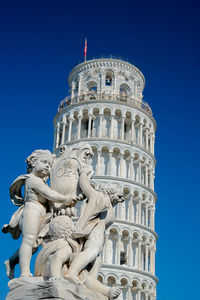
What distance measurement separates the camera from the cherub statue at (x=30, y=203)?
15.8 ft

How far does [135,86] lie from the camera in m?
48.3

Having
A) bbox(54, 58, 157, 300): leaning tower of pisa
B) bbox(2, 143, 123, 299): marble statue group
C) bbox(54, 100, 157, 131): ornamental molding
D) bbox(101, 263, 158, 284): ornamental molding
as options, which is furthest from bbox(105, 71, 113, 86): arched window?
bbox(2, 143, 123, 299): marble statue group

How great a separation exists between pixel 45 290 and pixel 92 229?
3.55ft

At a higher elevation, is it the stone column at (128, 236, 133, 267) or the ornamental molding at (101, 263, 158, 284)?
the stone column at (128, 236, 133, 267)

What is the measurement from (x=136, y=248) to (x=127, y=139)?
37.1ft

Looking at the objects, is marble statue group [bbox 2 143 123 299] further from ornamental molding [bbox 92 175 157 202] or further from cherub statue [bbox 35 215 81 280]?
ornamental molding [bbox 92 175 157 202]

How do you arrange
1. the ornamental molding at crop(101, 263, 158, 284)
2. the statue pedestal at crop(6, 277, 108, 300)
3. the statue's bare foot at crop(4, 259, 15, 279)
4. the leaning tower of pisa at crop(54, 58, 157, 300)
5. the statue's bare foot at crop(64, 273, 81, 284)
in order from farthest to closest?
1. the leaning tower of pisa at crop(54, 58, 157, 300)
2. the ornamental molding at crop(101, 263, 158, 284)
3. the statue's bare foot at crop(4, 259, 15, 279)
4. the statue's bare foot at crop(64, 273, 81, 284)
5. the statue pedestal at crop(6, 277, 108, 300)

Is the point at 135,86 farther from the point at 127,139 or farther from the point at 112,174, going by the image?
the point at 112,174

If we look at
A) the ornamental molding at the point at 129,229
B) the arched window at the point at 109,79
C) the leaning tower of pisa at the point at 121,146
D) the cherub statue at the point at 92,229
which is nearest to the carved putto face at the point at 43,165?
the cherub statue at the point at 92,229

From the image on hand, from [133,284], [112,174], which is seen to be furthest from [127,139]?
[133,284]

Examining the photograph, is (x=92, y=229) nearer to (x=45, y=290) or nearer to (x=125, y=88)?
(x=45, y=290)

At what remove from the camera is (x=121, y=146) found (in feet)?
143

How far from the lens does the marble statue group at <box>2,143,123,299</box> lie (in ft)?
15.2

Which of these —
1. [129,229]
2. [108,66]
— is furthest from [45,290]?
[108,66]
